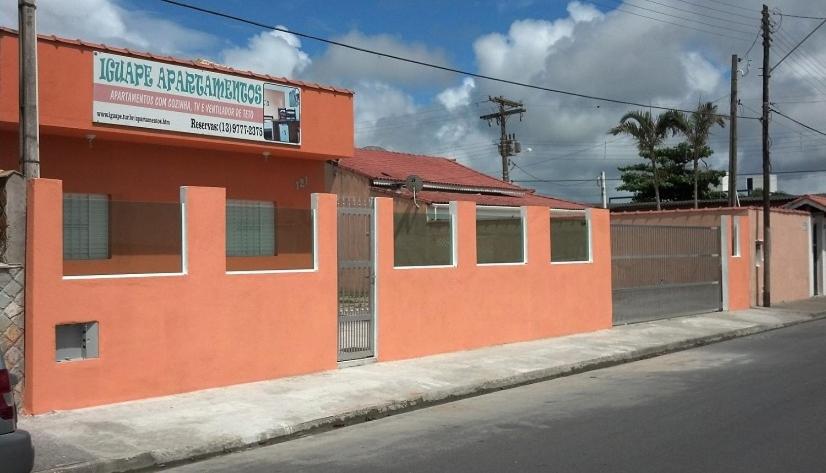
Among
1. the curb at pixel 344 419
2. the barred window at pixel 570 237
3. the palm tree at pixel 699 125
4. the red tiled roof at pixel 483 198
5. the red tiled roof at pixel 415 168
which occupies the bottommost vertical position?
the curb at pixel 344 419

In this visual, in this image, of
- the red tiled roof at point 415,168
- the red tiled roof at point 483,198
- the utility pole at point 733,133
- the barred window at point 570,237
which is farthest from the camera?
the utility pole at point 733,133

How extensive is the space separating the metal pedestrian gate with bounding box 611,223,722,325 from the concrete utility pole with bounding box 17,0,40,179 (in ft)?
39.2

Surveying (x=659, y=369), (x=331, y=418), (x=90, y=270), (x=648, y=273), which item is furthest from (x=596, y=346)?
(x=90, y=270)

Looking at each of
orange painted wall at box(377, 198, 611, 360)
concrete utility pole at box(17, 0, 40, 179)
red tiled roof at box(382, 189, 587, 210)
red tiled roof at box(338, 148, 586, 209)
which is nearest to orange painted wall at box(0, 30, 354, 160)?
concrete utility pole at box(17, 0, 40, 179)

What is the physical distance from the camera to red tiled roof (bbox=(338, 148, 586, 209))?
69.2 ft

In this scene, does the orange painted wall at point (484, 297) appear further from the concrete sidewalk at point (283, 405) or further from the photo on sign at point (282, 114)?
the photo on sign at point (282, 114)

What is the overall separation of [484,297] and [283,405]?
17.5ft

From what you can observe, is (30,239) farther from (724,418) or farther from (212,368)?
(724,418)

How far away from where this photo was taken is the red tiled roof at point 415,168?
70.9ft

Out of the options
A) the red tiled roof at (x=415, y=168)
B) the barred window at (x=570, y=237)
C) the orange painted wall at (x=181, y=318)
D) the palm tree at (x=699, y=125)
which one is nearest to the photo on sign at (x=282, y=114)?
the orange painted wall at (x=181, y=318)

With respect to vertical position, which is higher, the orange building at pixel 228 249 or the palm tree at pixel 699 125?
the palm tree at pixel 699 125

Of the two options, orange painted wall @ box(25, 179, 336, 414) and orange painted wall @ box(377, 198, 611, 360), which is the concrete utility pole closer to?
orange painted wall @ box(25, 179, 336, 414)

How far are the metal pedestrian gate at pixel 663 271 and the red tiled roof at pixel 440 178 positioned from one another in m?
4.24

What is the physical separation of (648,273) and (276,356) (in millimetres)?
10566
